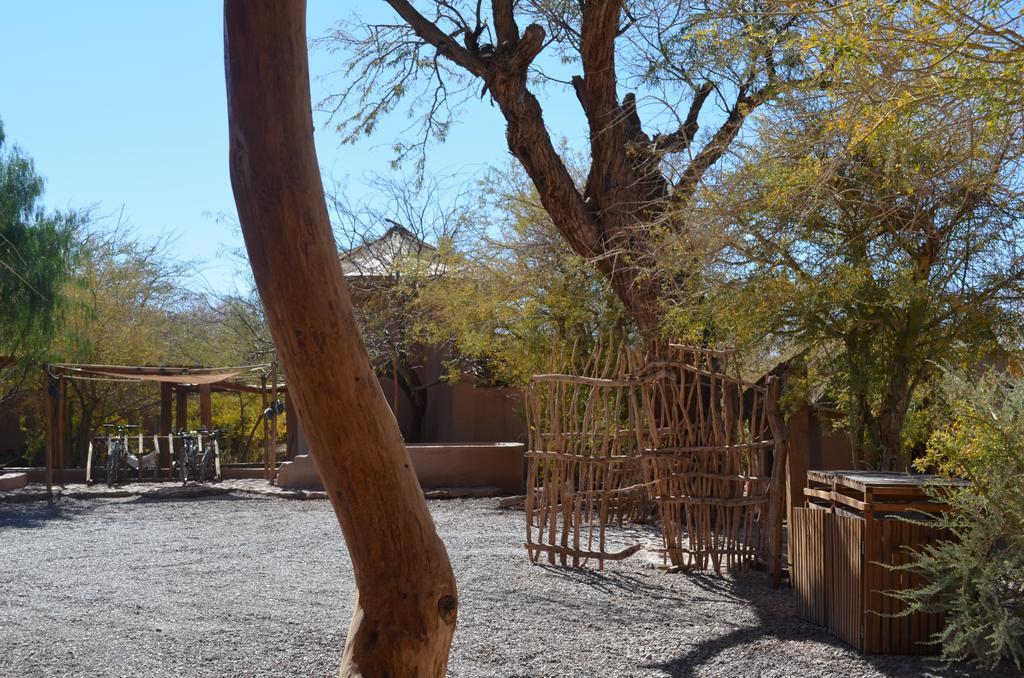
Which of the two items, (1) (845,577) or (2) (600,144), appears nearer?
(1) (845,577)

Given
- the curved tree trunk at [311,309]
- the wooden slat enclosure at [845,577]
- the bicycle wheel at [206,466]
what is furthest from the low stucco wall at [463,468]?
the curved tree trunk at [311,309]

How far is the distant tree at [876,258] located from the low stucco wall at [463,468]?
826 centimetres

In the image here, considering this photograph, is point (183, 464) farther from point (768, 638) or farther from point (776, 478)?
point (768, 638)

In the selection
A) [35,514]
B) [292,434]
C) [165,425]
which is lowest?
[35,514]

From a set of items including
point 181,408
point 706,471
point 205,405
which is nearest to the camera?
point 706,471

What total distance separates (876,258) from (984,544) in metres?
3.50

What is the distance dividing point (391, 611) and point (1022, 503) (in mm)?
3117

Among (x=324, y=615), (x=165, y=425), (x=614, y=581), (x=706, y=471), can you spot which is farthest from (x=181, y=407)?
(x=324, y=615)

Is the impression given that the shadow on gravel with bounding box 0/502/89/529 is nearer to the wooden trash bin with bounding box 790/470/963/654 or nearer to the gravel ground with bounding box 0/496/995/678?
the gravel ground with bounding box 0/496/995/678

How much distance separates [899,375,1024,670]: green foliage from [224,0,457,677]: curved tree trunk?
2900 millimetres

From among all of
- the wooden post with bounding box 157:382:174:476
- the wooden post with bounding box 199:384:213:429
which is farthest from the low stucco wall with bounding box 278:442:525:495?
the wooden post with bounding box 157:382:174:476

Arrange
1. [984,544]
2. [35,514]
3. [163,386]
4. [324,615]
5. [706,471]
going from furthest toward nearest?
1. [163,386]
2. [35,514]
3. [706,471]
4. [324,615]
5. [984,544]

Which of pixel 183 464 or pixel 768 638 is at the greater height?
pixel 183 464

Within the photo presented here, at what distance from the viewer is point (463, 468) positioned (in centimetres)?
1605
